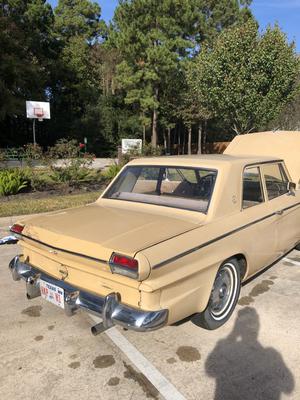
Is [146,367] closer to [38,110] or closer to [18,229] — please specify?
[18,229]

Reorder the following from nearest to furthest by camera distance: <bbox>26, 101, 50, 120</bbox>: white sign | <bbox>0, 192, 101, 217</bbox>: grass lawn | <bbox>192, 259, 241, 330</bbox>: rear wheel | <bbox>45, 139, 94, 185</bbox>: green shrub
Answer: <bbox>192, 259, 241, 330</bbox>: rear wheel < <bbox>0, 192, 101, 217</bbox>: grass lawn < <bbox>45, 139, 94, 185</bbox>: green shrub < <bbox>26, 101, 50, 120</bbox>: white sign

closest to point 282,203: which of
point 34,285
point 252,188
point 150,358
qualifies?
point 252,188

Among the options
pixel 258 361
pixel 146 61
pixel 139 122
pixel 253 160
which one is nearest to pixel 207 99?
pixel 146 61

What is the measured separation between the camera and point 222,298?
346cm

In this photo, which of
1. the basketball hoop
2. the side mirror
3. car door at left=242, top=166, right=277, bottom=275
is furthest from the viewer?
the basketball hoop

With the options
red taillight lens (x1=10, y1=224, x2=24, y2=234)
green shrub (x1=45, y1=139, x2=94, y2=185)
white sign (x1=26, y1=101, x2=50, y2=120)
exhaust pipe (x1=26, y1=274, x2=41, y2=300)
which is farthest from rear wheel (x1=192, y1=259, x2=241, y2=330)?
white sign (x1=26, y1=101, x2=50, y2=120)

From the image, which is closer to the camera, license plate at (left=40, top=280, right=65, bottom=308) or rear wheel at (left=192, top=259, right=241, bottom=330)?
license plate at (left=40, top=280, right=65, bottom=308)

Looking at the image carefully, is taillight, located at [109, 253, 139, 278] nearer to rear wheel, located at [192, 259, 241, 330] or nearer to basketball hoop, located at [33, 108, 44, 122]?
rear wheel, located at [192, 259, 241, 330]

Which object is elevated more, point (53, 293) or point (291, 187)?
point (291, 187)

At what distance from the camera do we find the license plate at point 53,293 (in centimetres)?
297

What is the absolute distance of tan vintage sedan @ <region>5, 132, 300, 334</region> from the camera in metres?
2.63

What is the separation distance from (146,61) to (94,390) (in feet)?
Result: 91.7

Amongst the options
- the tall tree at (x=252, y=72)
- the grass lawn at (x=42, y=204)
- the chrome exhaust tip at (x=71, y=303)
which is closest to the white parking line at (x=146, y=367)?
the chrome exhaust tip at (x=71, y=303)

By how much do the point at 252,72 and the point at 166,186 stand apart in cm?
1773
